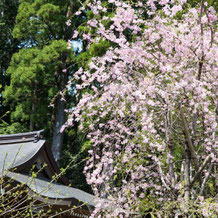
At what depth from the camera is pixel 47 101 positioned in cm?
1461

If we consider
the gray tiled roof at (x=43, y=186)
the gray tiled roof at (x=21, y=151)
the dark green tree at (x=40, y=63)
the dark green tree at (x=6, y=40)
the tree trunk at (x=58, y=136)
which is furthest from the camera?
the dark green tree at (x=6, y=40)

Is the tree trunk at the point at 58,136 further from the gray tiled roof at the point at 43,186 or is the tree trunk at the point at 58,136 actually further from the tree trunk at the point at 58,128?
the gray tiled roof at the point at 43,186

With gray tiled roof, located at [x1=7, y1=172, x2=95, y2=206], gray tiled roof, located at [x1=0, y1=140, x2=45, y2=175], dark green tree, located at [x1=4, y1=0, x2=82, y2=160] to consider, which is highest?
dark green tree, located at [x1=4, y1=0, x2=82, y2=160]

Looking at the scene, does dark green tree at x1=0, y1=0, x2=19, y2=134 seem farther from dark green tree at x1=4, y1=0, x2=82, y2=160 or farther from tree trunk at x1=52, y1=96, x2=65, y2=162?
tree trunk at x1=52, y1=96, x2=65, y2=162

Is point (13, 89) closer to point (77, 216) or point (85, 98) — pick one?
point (77, 216)

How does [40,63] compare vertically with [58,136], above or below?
above

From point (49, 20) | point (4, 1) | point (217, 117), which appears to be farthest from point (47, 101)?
point (217, 117)

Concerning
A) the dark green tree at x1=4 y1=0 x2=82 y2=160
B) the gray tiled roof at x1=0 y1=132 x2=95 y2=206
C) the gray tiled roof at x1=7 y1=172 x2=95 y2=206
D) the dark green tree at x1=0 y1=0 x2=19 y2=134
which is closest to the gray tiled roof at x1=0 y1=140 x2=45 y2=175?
the gray tiled roof at x1=0 y1=132 x2=95 y2=206

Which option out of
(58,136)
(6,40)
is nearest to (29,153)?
(58,136)

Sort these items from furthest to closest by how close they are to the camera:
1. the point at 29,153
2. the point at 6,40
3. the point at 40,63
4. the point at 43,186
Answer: the point at 6,40 → the point at 40,63 → the point at 29,153 → the point at 43,186

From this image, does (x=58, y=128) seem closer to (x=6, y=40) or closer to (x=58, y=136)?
(x=58, y=136)

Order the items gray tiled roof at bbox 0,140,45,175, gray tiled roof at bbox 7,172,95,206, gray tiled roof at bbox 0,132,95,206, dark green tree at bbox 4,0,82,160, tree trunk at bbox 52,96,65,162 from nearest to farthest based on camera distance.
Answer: gray tiled roof at bbox 7,172,95,206 < gray tiled roof at bbox 0,132,95,206 < gray tiled roof at bbox 0,140,45,175 < dark green tree at bbox 4,0,82,160 < tree trunk at bbox 52,96,65,162

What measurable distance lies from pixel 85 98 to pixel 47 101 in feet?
31.5

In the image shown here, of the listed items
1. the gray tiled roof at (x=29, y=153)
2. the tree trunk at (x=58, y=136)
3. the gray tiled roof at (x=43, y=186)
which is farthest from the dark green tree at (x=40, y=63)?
the gray tiled roof at (x=43, y=186)
